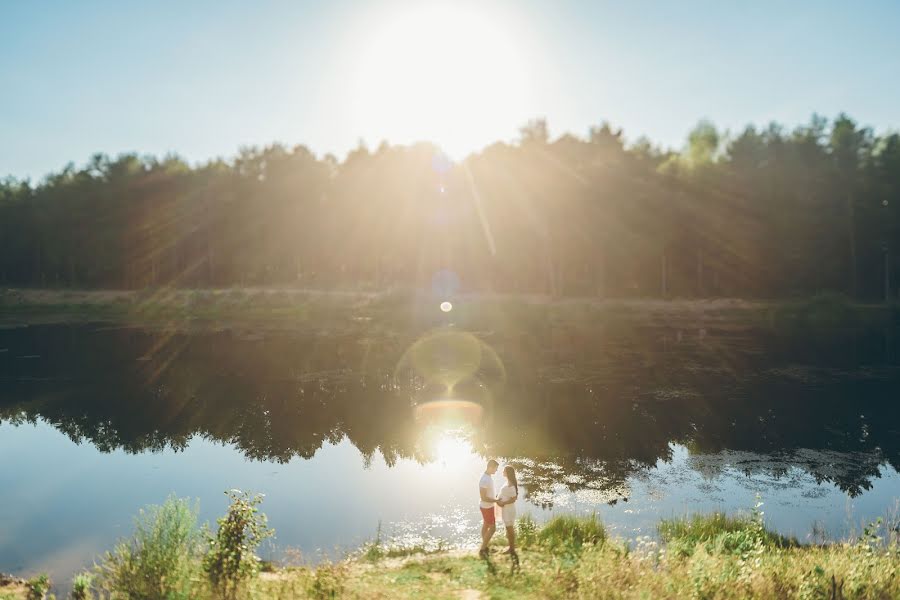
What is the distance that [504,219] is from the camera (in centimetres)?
6688

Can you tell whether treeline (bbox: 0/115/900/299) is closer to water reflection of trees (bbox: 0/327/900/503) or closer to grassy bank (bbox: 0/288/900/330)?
grassy bank (bbox: 0/288/900/330)

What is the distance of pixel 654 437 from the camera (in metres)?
23.2

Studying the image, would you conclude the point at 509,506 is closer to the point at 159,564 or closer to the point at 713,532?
the point at 713,532

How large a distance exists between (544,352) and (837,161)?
4522cm

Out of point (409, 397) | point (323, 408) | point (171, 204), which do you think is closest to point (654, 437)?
point (409, 397)

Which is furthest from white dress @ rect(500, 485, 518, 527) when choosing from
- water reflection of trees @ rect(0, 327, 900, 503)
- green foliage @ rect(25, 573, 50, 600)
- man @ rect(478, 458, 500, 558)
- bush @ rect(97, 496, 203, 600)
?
green foliage @ rect(25, 573, 50, 600)

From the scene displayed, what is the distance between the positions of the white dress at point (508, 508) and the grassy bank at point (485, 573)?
710 millimetres

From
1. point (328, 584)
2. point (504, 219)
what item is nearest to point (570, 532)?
point (328, 584)

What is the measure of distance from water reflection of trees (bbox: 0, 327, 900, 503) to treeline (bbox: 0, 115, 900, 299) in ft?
72.5

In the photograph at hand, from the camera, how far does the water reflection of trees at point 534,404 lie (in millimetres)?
21484

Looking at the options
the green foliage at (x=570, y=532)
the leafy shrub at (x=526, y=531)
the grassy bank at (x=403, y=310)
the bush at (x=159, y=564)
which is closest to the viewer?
the bush at (x=159, y=564)

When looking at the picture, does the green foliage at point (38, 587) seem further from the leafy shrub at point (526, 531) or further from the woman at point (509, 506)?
the leafy shrub at point (526, 531)

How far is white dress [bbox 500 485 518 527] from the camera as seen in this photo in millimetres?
12547

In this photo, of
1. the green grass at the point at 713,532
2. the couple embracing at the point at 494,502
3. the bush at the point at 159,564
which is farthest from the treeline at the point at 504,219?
the bush at the point at 159,564
